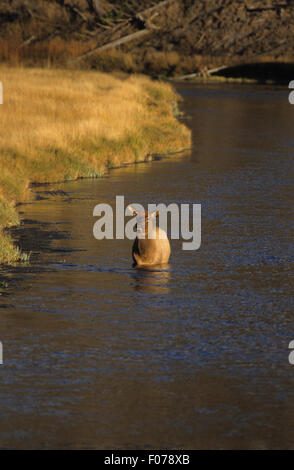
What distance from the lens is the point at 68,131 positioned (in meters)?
25.9

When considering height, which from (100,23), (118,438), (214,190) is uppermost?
(100,23)

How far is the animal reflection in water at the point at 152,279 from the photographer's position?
12.1 meters

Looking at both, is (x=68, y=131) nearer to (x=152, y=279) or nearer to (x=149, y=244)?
(x=149, y=244)

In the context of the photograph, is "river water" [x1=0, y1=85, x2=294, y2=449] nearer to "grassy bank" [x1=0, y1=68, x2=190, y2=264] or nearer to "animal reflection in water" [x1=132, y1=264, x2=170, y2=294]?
"animal reflection in water" [x1=132, y1=264, x2=170, y2=294]

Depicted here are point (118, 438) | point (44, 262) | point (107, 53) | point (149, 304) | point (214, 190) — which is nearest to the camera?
point (118, 438)

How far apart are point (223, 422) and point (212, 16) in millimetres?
77642

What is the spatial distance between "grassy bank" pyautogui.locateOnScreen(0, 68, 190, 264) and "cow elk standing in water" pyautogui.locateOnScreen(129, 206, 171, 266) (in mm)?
1616

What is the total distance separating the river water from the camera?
7.86 m

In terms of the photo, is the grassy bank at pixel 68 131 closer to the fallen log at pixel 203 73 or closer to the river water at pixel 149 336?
the river water at pixel 149 336

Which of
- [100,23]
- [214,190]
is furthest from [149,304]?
[100,23]

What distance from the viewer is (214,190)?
21250 millimetres

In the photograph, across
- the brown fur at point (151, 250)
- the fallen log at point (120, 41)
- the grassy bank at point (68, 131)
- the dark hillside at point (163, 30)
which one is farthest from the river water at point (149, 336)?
the dark hillside at point (163, 30)

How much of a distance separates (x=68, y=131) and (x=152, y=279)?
13.7m

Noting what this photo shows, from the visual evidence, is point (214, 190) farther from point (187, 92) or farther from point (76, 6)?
point (76, 6)
